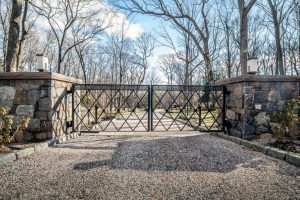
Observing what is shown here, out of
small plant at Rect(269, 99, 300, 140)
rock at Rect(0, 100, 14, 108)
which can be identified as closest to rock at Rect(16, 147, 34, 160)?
rock at Rect(0, 100, 14, 108)

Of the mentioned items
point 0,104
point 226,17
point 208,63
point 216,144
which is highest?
point 226,17

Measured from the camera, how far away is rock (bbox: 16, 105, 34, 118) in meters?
4.08

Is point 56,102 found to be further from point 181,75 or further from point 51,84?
point 181,75

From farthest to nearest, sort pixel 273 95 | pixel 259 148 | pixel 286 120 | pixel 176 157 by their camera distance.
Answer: pixel 273 95
pixel 286 120
pixel 259 148
pixel 176 157

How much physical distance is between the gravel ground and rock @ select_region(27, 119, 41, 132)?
0.76 meters

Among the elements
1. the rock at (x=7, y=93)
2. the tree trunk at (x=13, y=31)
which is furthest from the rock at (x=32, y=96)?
the tree trunk at (x=13, y=31)

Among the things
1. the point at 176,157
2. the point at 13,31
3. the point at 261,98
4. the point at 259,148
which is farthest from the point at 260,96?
the point at 13,31

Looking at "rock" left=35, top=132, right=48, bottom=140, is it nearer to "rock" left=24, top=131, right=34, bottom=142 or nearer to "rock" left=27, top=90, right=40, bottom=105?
"rock" left=24, top=131, right=34, bottom=142

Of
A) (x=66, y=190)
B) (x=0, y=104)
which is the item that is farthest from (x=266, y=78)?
(x=0, y=104)

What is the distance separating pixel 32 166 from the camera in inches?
108

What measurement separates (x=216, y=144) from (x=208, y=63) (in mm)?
8171

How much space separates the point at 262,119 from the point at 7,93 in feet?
15.5

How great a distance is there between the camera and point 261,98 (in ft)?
14.3

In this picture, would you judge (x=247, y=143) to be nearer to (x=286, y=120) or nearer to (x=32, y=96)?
(x=286, y=120)
